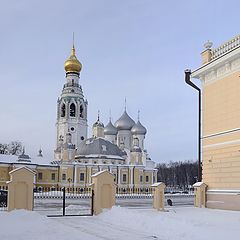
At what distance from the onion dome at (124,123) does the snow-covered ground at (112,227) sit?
207 ft

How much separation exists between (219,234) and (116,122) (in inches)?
2731

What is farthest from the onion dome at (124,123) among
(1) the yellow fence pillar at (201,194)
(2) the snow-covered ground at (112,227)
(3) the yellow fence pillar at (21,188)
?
(2) the snow-covered ground at (112,227)

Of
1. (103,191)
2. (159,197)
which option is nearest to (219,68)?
(159,197)

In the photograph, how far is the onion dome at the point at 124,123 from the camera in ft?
259

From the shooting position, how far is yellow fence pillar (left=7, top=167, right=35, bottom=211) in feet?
52.1

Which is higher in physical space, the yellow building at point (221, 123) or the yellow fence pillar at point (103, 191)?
the yellow building at point (221, 123)

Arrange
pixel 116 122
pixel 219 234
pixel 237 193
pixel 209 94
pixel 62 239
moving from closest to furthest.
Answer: pixel 62 239 < pixel 219 234 < pixel 237 193 < pixel 209 94 < pixel 116 122

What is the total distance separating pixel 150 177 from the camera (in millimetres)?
69375

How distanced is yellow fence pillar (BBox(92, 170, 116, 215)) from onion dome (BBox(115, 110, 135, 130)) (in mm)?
61589

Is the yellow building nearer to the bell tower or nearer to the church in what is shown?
the church

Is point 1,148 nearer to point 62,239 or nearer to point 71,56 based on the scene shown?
point 71,56

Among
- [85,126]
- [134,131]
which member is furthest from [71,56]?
[134,131]

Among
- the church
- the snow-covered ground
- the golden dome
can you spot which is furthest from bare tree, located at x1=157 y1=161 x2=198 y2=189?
the snow-covered ground

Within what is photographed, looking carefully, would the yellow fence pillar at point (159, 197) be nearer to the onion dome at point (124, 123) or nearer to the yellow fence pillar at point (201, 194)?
the yellow fence pillar at point (201, 194)
